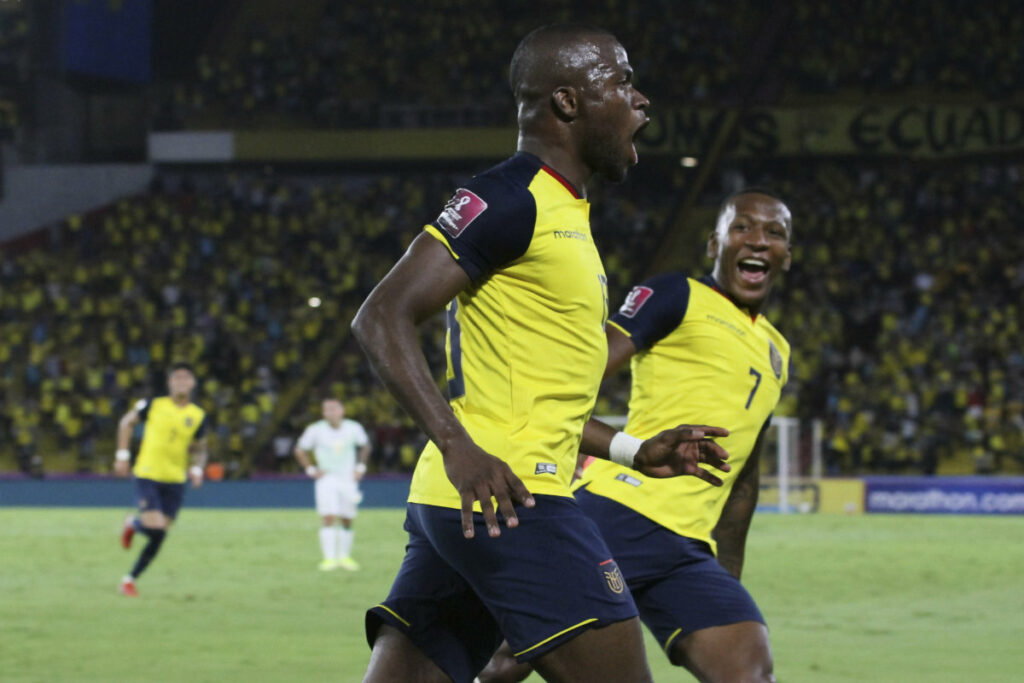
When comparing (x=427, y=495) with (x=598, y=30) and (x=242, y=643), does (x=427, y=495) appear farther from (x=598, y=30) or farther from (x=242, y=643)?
(x=242, y=643)

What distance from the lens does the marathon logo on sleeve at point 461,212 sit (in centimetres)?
359

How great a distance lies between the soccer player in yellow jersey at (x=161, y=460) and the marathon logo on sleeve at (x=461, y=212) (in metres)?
10.6

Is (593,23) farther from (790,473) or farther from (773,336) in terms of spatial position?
(773,336)

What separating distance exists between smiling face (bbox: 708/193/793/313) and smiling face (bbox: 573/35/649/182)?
6.36ft

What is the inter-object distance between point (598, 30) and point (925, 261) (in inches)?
1181

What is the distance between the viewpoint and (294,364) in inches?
1293

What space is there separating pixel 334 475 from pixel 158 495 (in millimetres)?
2977

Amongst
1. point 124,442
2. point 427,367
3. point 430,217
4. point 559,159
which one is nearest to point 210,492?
point 430,217

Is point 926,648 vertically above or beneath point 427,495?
beneath

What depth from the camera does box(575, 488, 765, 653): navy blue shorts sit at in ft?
16.9

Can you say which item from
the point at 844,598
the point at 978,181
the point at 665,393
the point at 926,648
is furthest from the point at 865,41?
the point at 665,393

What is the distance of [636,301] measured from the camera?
18.0 feet

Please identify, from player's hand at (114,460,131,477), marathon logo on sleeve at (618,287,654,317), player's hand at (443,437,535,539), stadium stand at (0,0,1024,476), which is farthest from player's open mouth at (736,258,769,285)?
stadium stand at (0,0,1024,476)

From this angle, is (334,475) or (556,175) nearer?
(556,175)
